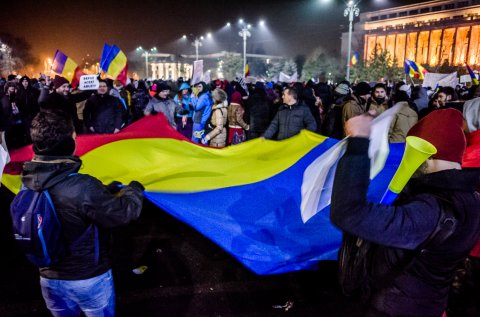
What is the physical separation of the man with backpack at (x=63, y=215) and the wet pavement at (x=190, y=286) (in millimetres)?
1605

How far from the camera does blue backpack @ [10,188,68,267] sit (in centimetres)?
223

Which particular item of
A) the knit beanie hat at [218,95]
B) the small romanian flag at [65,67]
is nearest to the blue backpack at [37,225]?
the knit beanie hat at [218,95]

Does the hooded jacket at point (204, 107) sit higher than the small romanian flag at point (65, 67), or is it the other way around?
the small romanian flag at point (65, 67)

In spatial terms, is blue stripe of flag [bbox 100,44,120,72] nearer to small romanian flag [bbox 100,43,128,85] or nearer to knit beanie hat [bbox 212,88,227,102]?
small romanian flag [bbox 100,43,128,85]

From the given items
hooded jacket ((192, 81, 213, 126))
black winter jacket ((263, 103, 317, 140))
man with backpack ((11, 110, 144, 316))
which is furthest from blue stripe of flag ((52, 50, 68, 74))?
man with backpack ((11, 110, 144, 316))

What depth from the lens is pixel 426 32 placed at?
281ft

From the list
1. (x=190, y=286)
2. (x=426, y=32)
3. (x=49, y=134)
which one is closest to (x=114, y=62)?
(x=190, y=286)

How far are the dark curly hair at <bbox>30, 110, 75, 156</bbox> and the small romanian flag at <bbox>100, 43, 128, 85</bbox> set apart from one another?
893 cm

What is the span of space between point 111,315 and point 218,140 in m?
5.94

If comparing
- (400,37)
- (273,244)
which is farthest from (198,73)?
(400,37)

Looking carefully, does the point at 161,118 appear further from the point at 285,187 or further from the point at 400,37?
the point at 400,37

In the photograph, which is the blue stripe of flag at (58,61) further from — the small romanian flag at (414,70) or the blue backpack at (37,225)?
the small romanian flag at (414,70)

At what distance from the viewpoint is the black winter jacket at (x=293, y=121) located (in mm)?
6793

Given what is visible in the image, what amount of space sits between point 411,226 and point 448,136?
0.51 m
